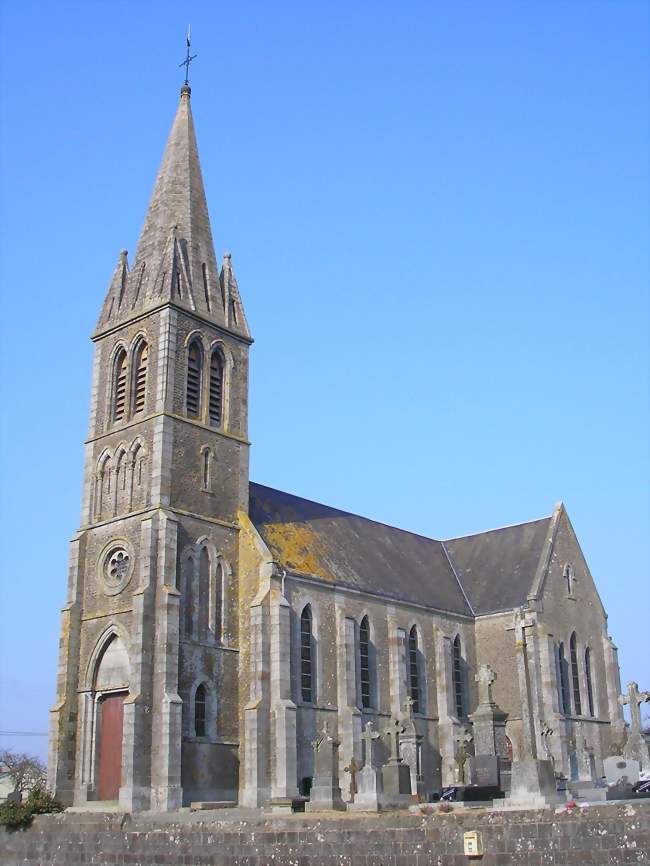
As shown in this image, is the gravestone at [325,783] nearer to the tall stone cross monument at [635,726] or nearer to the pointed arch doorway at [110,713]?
the pointed arch doorway at [110,713]

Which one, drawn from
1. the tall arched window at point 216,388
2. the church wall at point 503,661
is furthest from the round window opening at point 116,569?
the church wall at point 503,661

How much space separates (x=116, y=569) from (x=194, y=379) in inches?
306

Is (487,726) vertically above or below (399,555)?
below

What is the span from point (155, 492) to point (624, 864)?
71.2 ft

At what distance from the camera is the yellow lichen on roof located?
37772 millimetres

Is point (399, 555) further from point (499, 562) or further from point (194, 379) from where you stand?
point (194, 379)

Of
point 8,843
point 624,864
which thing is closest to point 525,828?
point 624,864

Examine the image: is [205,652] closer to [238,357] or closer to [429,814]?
[238,357]

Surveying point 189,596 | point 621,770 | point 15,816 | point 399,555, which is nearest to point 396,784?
point 621,770

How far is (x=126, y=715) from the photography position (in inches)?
1243

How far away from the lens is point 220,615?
35.5 metres

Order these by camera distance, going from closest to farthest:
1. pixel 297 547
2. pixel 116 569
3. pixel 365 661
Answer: pixel 116 569
pixel 297 547
pixel 365 661

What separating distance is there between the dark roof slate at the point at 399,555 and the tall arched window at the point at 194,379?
487 centimetres

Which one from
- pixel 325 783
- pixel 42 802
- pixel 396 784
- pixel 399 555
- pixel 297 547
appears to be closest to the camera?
pixel 325 783
